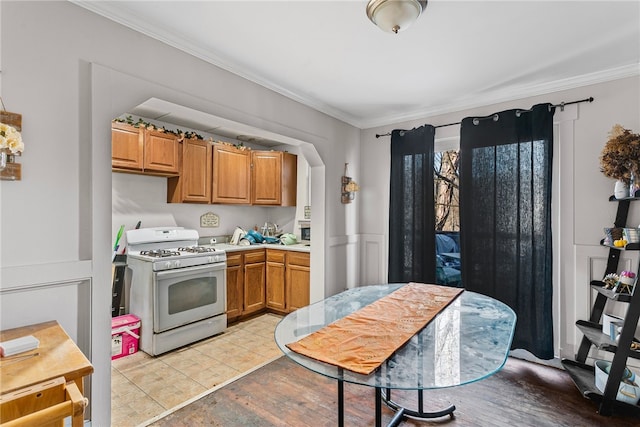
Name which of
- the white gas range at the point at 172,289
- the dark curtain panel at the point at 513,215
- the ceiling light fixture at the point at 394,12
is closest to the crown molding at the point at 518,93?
the dark curtain panel at the point at 513,215

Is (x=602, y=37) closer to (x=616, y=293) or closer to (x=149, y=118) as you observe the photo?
(x=616, y=293)

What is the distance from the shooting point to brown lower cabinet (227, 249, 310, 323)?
3793 millimetres

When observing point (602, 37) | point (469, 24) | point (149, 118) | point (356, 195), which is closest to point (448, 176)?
point (356, 195)

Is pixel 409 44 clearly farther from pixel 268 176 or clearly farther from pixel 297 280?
pixel 297 280

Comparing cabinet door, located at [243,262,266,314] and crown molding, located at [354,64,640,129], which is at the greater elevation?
crown molding, located at [354,64,640,129]

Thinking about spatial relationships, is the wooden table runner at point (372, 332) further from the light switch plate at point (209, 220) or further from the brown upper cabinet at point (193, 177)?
the light switch plate at point (209, 220)

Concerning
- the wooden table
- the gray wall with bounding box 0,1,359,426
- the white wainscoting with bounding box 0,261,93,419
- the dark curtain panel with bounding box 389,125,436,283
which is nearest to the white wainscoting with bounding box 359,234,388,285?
the dark curtain panel with bounding box 389,125,436,283

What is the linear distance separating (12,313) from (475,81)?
11.6ft

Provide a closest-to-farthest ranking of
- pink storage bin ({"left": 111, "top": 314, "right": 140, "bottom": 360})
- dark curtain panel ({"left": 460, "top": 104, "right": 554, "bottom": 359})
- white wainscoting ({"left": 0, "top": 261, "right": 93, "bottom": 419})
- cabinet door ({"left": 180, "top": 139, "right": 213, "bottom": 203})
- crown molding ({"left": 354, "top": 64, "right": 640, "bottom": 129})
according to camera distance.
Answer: white wainscoting ({"left": 0, "top": 261, "right": 93, "bottom": 419})
crown molding ({"left": 354, "top": 64, "right": 640, "bottom": 129})
dark curtain panel ({"left": 460, "top": 104, "right": 554, "bottom": 359})
pink storage bin ({"left": 111, "top": 314, "right": 140, "bottom": 360})
cabinet door ({"left": 180, "top": 139, "right": 213, "bottom": 203})

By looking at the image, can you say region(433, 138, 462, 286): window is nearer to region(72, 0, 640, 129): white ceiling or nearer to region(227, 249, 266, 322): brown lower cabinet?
region(72, 0, 640, 129): white ceiling

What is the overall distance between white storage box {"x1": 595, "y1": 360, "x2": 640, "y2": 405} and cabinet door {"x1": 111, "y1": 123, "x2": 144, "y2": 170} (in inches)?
169

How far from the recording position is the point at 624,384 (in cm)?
217

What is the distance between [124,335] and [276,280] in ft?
5.60

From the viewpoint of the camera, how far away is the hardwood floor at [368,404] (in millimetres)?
2045
